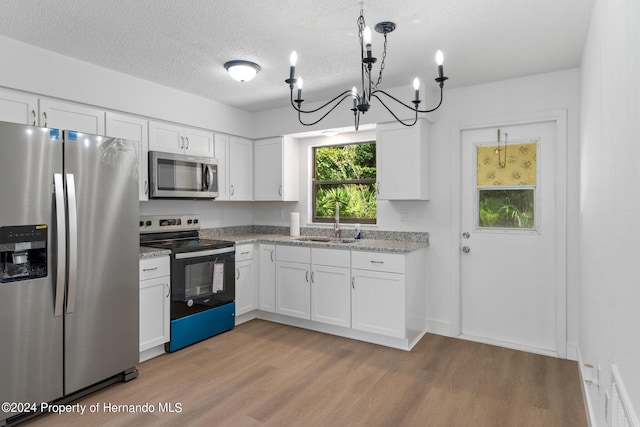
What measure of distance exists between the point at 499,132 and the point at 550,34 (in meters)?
1.06

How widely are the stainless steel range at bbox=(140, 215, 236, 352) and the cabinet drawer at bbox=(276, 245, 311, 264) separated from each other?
50cm

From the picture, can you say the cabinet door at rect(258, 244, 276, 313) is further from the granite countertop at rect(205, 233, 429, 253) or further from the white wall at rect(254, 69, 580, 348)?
the white wall at rect(254, 69, 580, 348)

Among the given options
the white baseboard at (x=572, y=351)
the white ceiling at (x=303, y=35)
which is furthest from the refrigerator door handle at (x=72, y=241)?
the white baseboard at (x=572, y=351)

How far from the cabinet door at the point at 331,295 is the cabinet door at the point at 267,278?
0.51 m

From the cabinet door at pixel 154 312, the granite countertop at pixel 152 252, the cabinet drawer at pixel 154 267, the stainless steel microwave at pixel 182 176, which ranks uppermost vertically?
the stainless steel microwave at pixel 182 176

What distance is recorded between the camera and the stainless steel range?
3.29 m

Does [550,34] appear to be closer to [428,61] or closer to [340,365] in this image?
[428,61]

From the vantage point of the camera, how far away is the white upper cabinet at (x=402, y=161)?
354 cm

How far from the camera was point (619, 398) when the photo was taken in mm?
1235

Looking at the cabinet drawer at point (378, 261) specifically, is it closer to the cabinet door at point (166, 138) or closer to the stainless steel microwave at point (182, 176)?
the stainless steel microwave at point (182, 176)

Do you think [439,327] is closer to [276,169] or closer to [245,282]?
[245,282]

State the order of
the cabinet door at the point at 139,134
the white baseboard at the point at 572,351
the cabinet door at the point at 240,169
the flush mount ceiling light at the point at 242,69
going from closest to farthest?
the flush mount ceiling light at the point at 242,69
the white baseboard at the point at 572,351
the cabinet door at the point at 139,134
the cabinet door at the point at 240,169

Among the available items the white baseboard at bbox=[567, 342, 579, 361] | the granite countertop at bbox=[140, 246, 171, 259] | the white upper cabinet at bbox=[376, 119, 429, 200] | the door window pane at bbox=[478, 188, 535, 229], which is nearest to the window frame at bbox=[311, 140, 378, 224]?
the white upper cabinet at bbox=[376, 119, 429, 200]

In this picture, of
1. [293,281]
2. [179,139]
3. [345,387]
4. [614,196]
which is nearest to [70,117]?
[179,139]
